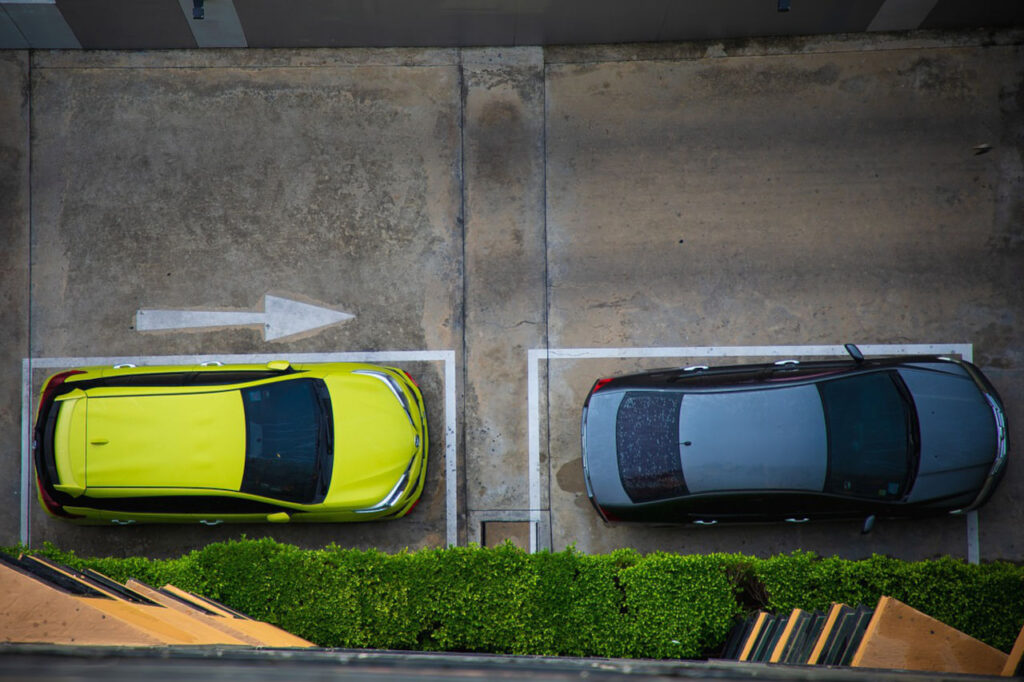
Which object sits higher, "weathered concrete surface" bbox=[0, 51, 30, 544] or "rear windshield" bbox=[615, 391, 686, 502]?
"weathered concrete surface" bbox=[0, 51, 30, 544]

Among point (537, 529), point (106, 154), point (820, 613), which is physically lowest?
point (820, 613)

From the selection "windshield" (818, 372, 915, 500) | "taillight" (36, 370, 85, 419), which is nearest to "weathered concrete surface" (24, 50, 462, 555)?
"taillight" (36, 370, 85, 419)

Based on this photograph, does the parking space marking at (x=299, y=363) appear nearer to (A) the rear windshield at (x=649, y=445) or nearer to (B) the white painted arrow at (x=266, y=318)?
(B) the white painted arrow at (x=266, y=318)

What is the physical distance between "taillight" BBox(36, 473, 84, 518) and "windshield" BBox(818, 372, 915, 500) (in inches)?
289

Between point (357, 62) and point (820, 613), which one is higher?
point (357, 62)

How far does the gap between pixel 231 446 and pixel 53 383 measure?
6.65ft

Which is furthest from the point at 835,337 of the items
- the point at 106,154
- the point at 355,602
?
the point at 106,154

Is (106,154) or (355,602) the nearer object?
(355,602)

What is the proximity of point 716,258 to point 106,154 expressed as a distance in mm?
6735

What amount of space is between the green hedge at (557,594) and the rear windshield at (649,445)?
0.64m

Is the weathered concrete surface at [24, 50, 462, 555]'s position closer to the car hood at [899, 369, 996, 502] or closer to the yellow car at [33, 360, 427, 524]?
the yellow car at [33, 360, 427, 524]

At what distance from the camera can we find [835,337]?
8.12m

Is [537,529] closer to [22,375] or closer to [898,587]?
[898,587]

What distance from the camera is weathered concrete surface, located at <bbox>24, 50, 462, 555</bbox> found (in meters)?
8.32
